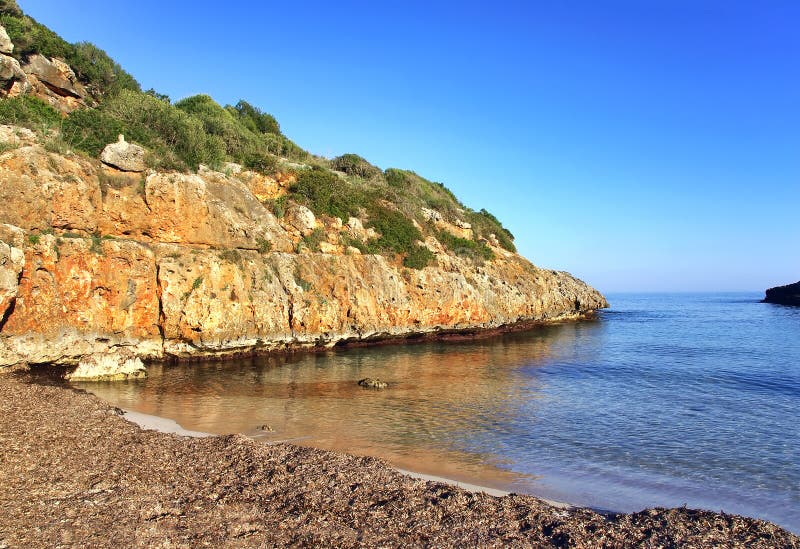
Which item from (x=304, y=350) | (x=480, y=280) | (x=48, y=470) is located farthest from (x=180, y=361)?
(x=480, y=280)

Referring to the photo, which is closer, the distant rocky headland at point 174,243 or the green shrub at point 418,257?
the distant rocky headland at point 174,243

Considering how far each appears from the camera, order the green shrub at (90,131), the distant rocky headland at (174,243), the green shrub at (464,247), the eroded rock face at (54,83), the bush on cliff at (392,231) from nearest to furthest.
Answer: the distant rocky headland at (174,243), the green shrub at (90,131), the eroded rock face at (54,83), the bush on cliff at (392,231), the green shrub at (464,247)

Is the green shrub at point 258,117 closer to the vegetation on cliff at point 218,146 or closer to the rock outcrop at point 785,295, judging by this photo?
the vegetation on cliff at point 218,146

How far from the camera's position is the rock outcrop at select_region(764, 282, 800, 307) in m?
88.9

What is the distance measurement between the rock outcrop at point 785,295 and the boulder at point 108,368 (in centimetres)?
10402

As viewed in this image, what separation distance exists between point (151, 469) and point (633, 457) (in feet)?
31.5

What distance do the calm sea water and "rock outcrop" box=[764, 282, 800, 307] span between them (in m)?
80.5

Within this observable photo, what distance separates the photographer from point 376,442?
36.5 ft

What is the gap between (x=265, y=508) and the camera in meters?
6.91

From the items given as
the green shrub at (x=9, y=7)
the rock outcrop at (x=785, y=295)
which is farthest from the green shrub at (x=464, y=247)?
the rock outcrop at (x=785, y=295)

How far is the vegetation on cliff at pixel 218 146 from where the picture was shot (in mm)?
22938

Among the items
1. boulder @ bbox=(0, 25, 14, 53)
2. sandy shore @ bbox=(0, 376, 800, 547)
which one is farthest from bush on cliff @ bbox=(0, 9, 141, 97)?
sandy shore @ bbox=(0, 376, 800, 547)

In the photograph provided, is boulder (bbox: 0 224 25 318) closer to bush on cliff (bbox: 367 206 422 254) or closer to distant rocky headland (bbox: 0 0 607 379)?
distant rocky headland (bbox: 0 0 607 379)

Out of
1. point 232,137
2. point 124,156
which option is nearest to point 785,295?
point 232,137
